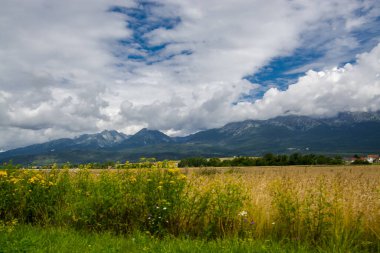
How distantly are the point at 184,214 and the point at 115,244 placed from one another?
2027 millimetres

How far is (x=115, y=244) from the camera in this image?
7.17 metres

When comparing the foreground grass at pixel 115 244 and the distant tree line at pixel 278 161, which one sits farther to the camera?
the distant tree line at pixel 278 161

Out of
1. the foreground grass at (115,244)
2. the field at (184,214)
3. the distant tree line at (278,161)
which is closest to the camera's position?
the foreground grass at (115,244)

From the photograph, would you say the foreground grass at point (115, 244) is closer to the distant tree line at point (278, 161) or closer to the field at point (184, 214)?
the field at point (184, 214)

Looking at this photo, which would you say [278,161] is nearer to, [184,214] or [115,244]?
[184,214]

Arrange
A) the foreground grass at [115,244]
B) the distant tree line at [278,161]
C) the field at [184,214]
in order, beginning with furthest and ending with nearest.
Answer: the distant tree line at [278,161]
the field at [184,214]
the foreground grass at [115,244]

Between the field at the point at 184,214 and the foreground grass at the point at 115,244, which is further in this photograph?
the field at the point at 184,214

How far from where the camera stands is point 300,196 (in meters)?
8.89

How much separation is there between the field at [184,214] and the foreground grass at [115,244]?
0.09 ft

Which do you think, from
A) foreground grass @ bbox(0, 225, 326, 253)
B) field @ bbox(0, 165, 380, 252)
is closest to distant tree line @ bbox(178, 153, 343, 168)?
field @ bbox(0, 165, 380, 252)

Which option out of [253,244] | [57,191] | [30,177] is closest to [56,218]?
[57,191]

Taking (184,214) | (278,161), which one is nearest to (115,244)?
(184,214)

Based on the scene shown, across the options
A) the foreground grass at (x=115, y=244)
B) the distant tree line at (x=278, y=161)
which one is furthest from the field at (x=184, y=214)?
the distant tree line at (x=278, y=161)

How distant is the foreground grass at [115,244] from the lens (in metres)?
6.50
